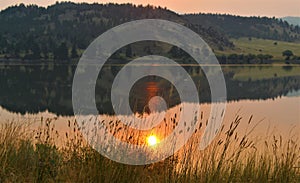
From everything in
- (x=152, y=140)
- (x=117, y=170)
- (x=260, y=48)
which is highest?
(x=260, y=48)

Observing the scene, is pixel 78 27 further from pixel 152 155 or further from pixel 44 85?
pixel 152 155

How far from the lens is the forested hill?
124 metres

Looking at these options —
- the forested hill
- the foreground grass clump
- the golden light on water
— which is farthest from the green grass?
the foreground grass clump

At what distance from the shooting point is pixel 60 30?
161 meters

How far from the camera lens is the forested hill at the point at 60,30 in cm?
12394

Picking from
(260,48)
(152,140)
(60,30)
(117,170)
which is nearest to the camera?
(117,170)

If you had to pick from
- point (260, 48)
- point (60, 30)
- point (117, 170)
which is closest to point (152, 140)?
point (117, 170)

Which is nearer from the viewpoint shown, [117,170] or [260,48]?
[117,170]

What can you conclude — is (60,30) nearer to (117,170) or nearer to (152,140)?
(152,140)

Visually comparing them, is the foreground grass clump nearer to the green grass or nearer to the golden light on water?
the golden light on water

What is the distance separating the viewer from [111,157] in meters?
5.39

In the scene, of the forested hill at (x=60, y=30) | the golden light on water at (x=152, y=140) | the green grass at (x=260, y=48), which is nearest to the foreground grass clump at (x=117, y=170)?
the golden light on water at (x=152, y=140)

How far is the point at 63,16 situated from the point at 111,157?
191 m

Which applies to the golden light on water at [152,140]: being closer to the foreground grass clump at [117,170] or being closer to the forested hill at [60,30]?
the foreground grass clump at [117,170]
